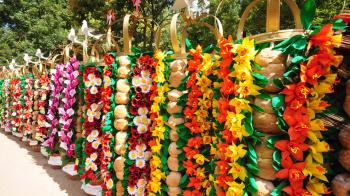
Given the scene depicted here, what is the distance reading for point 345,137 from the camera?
1436 mm

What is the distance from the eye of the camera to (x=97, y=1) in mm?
10930

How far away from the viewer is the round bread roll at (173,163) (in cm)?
273

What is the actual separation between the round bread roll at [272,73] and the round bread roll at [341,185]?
57 cm

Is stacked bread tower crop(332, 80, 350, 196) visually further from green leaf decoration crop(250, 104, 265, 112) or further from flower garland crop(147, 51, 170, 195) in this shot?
flower garland crop(147, 51, 170, 195)

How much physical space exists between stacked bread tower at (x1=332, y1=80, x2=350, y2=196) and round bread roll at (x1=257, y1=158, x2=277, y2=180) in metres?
0.33

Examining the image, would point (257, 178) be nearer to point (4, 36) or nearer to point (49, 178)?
point (49, 178)

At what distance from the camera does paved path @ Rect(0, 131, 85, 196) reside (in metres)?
4.55

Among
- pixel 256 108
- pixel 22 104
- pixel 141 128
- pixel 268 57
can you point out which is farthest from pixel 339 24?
pixel 22 104

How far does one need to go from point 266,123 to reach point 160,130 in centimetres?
136

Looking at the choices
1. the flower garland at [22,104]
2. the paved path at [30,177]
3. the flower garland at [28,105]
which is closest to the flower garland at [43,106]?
the paved path at [30,177]

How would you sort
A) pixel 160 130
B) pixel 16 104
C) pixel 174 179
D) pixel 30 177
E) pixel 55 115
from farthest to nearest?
pixel 16 104 → pixel 55 115 → pixel 30 177 → pixel 160 130 → pixel 174 179

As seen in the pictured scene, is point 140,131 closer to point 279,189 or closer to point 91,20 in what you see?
point 279,189

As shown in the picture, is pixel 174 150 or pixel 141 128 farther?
pixel 141 128

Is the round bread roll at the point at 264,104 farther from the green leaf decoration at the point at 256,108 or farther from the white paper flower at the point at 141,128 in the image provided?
the white paper flower at the point at 141,128
